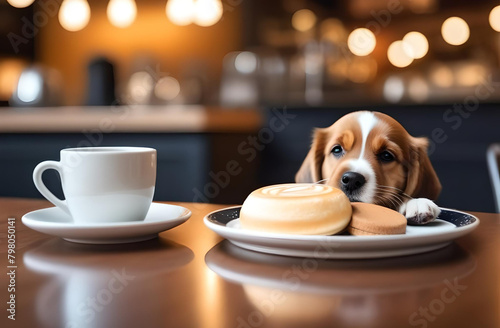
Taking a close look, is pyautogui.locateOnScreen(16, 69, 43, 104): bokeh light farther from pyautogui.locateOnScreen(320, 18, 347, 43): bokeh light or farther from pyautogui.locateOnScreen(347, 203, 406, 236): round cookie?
pyautogui.locateOnScreen(347, 203, 406, 236): round cookie

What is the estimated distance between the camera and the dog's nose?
2.17 feet

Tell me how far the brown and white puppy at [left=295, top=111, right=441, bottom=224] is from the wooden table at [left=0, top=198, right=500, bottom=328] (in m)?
0.08

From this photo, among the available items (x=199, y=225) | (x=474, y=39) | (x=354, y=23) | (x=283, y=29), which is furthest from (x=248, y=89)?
(x=199, y=225)

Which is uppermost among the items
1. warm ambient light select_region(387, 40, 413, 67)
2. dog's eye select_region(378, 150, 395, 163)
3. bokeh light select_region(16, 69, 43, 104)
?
warm ambient light select_region(387, 40, 413, 67)

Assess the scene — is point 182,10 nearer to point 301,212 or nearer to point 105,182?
point 105,182

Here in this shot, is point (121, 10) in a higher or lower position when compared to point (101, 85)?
higher

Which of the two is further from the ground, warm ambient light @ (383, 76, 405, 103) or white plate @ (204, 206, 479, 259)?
warm ambient light @ (383, 76, 405, 103)

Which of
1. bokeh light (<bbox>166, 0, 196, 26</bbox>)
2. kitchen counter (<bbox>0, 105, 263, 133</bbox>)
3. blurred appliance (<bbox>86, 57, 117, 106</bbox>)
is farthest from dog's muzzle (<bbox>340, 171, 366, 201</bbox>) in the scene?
bokeh light (<bbox>166, 0, 196, 26</bbox>)

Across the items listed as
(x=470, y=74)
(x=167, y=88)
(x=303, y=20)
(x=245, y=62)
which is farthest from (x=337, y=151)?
(x=470, y=74)

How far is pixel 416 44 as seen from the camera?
16.4 feet

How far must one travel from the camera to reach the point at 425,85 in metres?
4.89

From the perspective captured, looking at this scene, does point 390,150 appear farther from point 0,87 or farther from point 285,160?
point 0,87

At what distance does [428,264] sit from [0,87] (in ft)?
15.8

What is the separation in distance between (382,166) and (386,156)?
0.02 m
